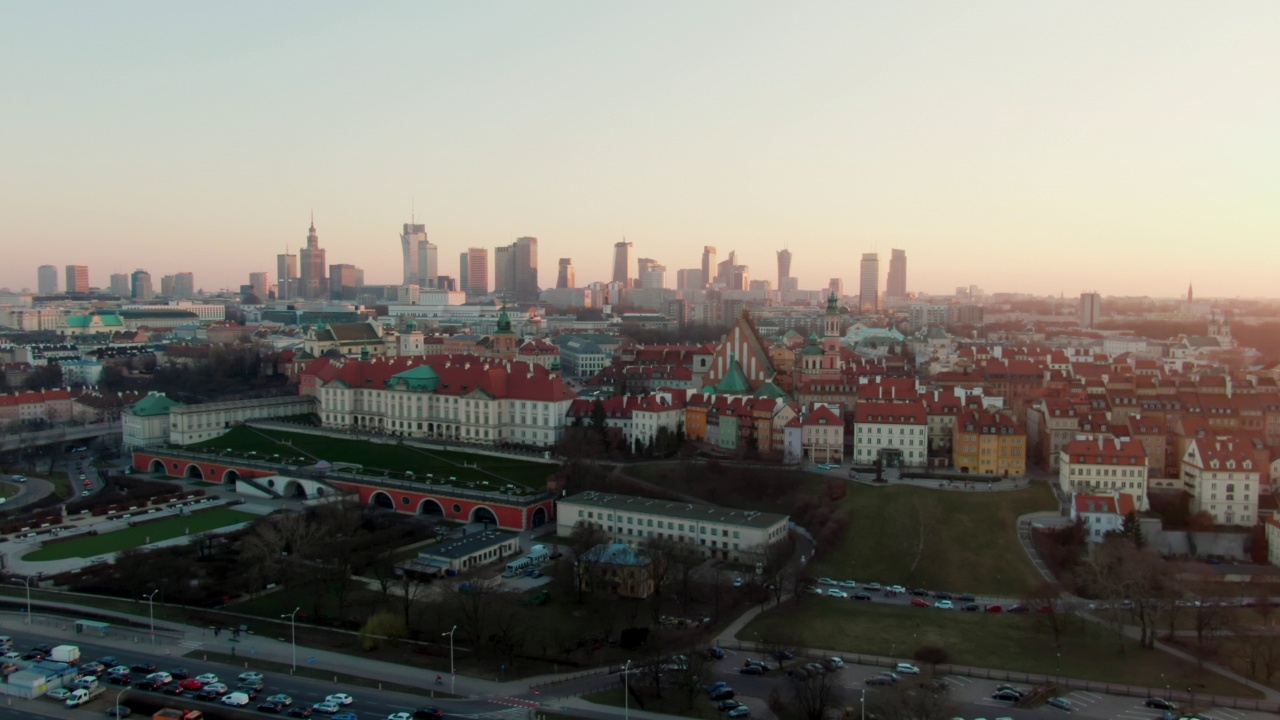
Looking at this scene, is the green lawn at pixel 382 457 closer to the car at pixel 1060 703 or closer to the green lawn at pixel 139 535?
the green lawn at pixel 139 535

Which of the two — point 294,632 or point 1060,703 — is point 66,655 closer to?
point 294,632

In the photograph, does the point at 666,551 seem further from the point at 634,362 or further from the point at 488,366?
the point at 634,362

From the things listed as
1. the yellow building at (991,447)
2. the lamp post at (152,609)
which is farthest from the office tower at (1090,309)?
the lamp post at (152,609)

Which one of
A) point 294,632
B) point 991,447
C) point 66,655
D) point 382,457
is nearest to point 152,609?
point 66,655

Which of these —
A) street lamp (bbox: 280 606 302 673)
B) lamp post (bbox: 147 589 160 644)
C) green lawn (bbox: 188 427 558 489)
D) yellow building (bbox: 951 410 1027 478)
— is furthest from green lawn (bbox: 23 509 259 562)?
yellow building (bbox: 951 410 1027 478)

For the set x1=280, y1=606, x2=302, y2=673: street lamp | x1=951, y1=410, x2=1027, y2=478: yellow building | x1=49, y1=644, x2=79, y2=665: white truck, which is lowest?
x1=280, y1=606, x2=302, y2=673: street lamp

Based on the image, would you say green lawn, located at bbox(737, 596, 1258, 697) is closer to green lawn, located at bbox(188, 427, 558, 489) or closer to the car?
the car
